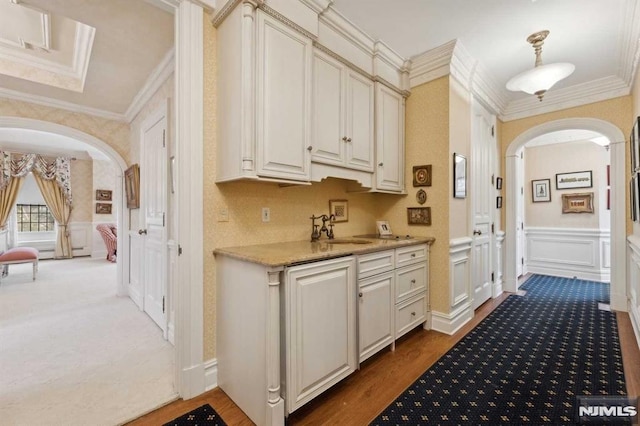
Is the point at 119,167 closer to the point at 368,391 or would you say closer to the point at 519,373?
the point at 368,391

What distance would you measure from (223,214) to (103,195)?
24.9 feet

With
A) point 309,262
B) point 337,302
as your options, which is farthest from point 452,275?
point 309,262

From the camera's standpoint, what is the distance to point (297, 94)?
6.47 ft

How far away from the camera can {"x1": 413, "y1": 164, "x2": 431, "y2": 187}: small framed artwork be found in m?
2.91

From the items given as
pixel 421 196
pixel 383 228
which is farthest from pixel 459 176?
pixel 383 228

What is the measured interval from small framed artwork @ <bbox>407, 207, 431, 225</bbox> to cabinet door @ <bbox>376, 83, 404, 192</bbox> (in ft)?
0.84

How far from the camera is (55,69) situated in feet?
10.5

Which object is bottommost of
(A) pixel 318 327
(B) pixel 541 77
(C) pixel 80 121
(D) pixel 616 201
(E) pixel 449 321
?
(E) pixel 449 321

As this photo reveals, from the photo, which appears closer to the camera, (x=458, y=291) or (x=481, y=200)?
(x=458, y=291)

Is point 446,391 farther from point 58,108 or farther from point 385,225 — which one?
point 58,108

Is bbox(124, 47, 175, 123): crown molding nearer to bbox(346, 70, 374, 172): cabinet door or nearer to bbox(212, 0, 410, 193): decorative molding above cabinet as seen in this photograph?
bbox(212, 0, 410, 193): decorative molding above cabinet

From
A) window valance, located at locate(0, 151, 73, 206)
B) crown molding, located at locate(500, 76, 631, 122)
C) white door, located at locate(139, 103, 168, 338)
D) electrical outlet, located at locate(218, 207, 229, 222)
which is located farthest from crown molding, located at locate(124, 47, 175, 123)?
window valance, located at locate(0, 151, 73, 206)

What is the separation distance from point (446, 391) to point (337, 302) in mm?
926

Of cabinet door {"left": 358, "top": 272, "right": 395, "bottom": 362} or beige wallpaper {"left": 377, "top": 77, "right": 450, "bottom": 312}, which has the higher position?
beige wallpaper {"left": 377, "top": 77, "right": 450, "bottom": 312}
